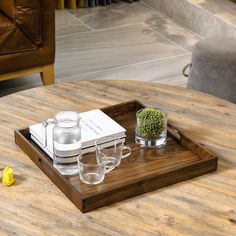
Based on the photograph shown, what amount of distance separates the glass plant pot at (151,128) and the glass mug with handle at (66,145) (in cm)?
20

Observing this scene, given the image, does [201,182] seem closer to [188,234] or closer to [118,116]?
[188,234]

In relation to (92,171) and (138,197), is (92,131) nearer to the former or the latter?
(92,171)

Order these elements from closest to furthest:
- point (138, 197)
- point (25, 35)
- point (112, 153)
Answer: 1. point (138, 197)
2. point (112, 153)
3. point (25, 35)

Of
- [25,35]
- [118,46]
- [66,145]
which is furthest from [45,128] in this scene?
[118,46]

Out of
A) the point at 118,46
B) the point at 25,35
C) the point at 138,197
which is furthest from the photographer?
the point at 118,46

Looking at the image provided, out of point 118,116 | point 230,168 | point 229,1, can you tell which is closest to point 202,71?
point 118,116

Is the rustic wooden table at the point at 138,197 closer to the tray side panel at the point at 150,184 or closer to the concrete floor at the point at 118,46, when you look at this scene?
the tray side panel at the point at 150,184

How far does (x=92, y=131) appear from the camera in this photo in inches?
71.1

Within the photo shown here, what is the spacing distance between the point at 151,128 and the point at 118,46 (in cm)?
202

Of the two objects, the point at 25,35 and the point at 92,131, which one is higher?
the point at 92,131

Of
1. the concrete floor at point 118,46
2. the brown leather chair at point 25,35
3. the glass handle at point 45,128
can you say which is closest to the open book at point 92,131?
the glass handle at point 45,128

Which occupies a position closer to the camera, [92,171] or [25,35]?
[92,171]

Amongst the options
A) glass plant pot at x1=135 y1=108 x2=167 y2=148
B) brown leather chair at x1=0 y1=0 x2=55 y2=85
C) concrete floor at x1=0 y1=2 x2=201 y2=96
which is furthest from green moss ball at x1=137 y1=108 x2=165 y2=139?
concrete floor at x1=0 y1=2 x2=201 y2=96

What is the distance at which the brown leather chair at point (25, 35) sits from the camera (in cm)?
286
